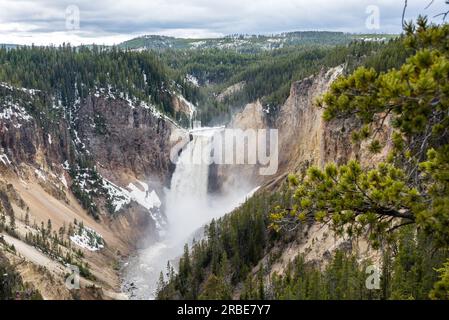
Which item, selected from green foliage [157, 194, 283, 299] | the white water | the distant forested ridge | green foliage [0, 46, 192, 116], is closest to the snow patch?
the white water

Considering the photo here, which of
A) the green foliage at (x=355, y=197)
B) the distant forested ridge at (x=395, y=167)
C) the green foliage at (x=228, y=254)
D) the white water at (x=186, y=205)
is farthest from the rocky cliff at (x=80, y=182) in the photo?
the distant forested ridge at (x=395, y=167)

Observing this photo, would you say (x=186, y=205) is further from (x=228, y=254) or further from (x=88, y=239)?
(x=228, y=254)

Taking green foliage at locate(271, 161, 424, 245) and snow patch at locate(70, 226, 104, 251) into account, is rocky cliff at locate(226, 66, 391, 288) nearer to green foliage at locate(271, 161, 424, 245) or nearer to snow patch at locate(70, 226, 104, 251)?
snow patch at locate(70, 226, 104, 251)

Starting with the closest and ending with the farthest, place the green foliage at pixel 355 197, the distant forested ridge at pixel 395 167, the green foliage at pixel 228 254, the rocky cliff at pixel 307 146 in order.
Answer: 1. the distant forested ridge at pixel 395 167
2. the green foliage at pixel 355 197
3. the rocky cliff at pixel 307 146
4. the green foliage at pixel 228 254

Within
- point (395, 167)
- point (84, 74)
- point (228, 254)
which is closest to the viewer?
point (395, 167)

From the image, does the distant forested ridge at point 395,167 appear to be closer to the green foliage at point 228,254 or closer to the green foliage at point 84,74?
the green foliage at point 228,254

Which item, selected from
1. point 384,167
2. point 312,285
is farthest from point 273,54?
point 384,167

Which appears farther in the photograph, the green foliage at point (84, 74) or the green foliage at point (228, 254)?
the green foliage at point (84, 74)

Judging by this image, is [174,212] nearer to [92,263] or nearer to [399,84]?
[92,263]

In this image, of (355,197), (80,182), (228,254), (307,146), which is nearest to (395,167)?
(355,197)
